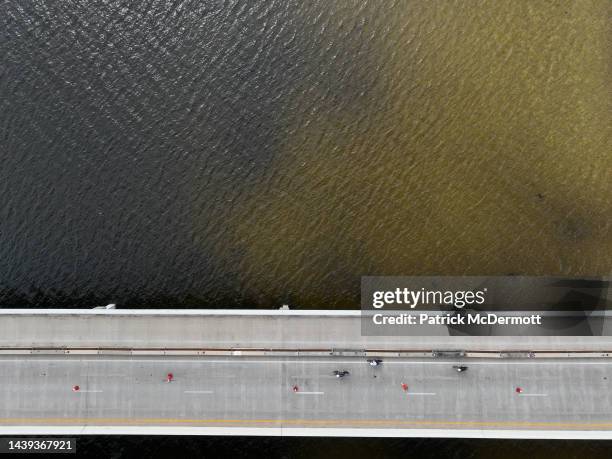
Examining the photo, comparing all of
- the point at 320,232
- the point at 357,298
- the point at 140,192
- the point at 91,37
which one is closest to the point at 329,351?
the point at 357,298

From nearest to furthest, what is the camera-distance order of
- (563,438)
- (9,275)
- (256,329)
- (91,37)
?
(563,438) → (256,329) → (9,275) → (91,37)

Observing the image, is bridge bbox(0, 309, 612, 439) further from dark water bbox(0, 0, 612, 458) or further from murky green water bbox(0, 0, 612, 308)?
murky green water bbox(0, 0, 612, 308)

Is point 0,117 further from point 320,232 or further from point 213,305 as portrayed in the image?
point 320,232

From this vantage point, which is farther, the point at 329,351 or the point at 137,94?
the point at 137,94

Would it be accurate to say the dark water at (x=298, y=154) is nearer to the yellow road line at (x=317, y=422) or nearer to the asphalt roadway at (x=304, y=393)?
the yellow road line at (x=317, y=422)
